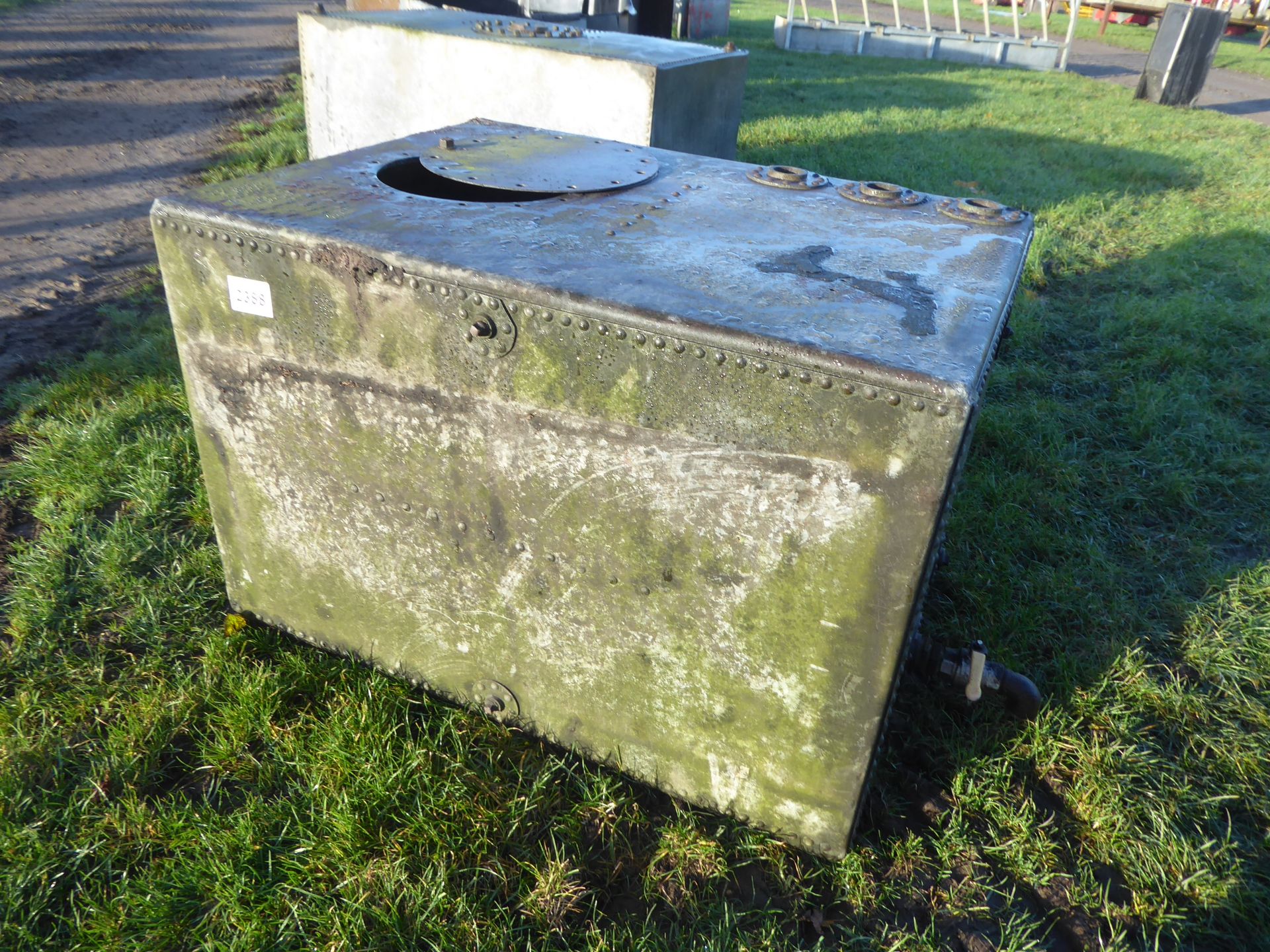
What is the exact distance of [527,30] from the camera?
15.4 ft

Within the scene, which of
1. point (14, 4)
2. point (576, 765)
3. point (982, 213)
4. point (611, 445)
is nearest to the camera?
point (611, 445)

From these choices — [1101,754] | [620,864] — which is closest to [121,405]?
[620,864]

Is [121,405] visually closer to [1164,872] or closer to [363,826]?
[363,826]

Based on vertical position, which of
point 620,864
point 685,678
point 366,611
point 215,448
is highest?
point 215,448

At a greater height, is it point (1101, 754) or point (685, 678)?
point (685, 678)

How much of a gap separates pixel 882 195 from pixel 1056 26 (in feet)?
68.6

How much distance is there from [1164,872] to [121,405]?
384cm

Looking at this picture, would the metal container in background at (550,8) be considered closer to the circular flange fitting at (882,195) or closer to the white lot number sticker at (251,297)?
the circular flange fitting at (882,195)

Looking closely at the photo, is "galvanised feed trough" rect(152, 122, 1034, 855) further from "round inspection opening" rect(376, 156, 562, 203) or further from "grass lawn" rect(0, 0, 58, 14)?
"grass lawn" rect(0, 0, 58, 14)

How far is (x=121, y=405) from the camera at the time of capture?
3.49 metres

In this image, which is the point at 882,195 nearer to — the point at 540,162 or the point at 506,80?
the point at 540,162

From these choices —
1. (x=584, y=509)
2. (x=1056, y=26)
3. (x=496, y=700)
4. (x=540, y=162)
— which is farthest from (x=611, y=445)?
(x=1056, y=26)

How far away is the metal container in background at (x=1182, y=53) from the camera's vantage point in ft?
36.0

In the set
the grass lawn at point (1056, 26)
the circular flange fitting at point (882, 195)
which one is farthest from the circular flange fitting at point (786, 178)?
the grass lawn at point (1056, 26)
